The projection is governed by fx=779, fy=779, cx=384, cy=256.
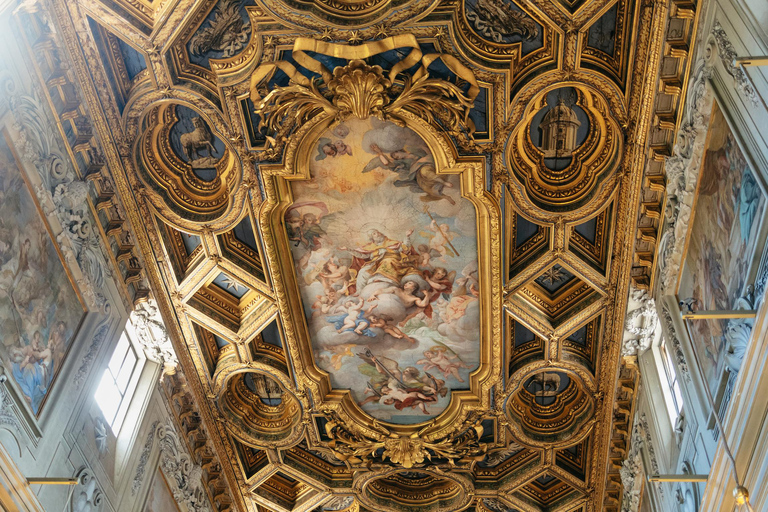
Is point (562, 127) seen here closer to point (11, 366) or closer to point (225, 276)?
point (225, 276)

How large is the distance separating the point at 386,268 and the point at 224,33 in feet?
18.4

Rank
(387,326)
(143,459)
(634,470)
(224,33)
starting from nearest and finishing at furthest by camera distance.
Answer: (224,33) < (143,459) < (634,470) < (387,326)

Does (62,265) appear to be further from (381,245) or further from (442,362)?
(442,362)

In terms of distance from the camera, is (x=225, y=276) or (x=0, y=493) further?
(x=225, y=276)

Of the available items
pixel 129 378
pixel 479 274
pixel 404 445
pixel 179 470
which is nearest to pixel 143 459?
pixel 129 378

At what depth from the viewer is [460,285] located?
620 inches

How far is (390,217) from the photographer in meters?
14.8

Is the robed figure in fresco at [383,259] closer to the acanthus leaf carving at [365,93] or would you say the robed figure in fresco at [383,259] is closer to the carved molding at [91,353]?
the acanthus leaf carving at [365,93]

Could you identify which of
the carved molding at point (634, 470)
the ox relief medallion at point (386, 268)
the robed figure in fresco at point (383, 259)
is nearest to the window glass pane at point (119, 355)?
the ox relief medallion at point (386, 268)

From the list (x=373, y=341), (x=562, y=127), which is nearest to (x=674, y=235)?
(x=562, y=127)

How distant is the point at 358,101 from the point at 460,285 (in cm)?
470

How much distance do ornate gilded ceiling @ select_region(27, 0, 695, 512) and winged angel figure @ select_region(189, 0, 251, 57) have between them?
0.13ft

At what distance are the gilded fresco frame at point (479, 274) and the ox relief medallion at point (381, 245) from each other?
0.03m

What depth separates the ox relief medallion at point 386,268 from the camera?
1407 centimetres
